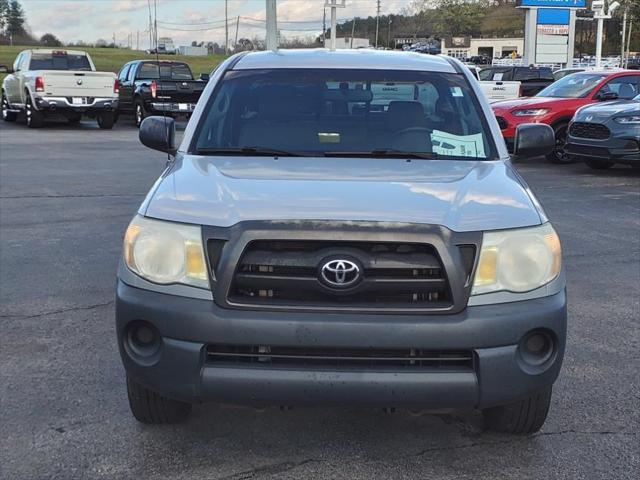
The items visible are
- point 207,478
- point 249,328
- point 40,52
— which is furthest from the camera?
point 40,52

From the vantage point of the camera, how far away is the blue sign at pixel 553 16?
31031mm

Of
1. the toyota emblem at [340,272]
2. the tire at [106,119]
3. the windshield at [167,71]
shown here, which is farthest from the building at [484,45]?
the toyota emblem at [340,272]

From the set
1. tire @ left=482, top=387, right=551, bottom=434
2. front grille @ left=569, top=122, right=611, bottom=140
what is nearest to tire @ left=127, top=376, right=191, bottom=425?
tire @ left=482, top=387, right=551, bottom=434

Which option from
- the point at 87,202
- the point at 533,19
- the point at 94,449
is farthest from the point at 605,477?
the point at 533,19

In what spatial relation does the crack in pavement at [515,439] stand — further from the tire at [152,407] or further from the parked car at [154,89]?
the parked car at [154,89]

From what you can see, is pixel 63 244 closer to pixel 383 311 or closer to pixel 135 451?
pixel 135 451

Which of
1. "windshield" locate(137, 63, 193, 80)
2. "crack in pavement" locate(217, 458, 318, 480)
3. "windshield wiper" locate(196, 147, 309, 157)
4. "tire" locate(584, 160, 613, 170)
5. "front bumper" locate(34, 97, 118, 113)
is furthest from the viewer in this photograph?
"windshield" locate(137, 63, 193, 80)

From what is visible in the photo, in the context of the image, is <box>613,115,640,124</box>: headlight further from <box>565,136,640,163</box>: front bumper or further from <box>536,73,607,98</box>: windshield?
<box>536,73,607,98</box>: windshield

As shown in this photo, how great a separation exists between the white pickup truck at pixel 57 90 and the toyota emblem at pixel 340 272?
1792cm

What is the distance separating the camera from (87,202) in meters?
9.91

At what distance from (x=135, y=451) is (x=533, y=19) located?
3062cm

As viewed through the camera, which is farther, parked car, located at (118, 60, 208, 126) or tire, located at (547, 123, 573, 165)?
parked car, located at (118, 60, 208, 126)

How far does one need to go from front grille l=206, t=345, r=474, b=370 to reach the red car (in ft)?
37.4

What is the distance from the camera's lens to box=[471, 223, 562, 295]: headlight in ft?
10.1
